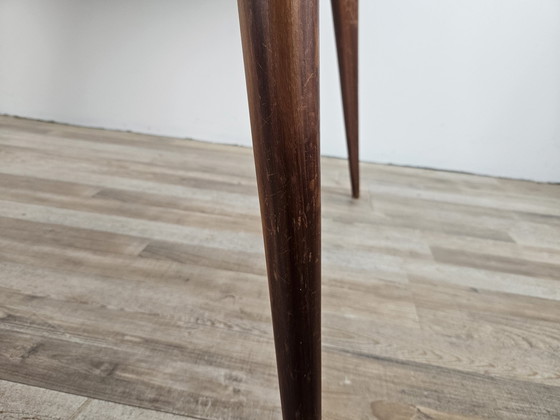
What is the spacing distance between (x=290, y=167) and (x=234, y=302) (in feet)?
0.97

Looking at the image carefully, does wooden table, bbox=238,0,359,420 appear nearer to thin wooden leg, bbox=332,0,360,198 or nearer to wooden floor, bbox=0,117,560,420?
wooden floor, bbox=0,117,560,420

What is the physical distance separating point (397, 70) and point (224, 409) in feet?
3.29

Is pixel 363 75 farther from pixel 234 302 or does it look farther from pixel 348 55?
pixel 234 302

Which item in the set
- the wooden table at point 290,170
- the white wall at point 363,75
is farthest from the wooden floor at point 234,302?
the white wall at point 363,75

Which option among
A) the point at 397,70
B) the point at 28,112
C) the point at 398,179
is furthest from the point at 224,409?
the point at 28,112

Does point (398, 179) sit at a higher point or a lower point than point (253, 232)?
lower

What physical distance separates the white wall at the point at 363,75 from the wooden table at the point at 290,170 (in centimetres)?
100

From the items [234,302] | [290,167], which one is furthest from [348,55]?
[290,167]

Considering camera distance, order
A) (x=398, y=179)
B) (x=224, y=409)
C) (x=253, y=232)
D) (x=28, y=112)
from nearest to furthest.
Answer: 1. (x=224, y=409)
2. (x=253, y=232)
3. (x=398, y=179)
4. (x=28, y=112)

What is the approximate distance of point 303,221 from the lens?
0.74 feet

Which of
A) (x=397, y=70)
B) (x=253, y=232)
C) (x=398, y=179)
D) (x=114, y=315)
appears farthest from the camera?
(x=397, y=70)

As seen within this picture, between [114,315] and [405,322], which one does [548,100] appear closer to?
[405,322]

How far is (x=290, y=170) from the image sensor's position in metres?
0.22

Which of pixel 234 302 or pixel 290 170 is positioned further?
pixel 234 302
